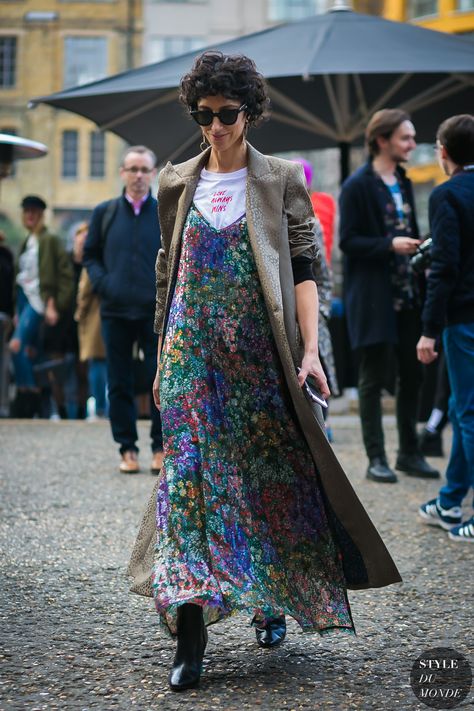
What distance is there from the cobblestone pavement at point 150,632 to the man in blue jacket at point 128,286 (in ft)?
3.99

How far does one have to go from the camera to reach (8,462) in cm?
909

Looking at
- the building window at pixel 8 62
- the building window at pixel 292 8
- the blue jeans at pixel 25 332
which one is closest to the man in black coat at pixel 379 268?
the blue jeans at pixel 25 332

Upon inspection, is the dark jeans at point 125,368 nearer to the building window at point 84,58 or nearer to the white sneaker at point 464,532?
the white sneaker at point 464,532

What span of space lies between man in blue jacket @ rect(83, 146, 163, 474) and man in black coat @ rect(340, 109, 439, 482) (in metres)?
1.27

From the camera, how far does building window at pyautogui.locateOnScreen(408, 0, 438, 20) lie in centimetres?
4147

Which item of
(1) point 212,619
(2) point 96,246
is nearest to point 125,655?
(1) point 212,619

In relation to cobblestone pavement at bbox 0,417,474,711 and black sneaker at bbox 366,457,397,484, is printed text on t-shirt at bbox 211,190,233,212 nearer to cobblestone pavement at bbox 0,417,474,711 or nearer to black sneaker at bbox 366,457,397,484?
cobblestone pavement at bbox 0,417,474,711

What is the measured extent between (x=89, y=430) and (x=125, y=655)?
7.41m

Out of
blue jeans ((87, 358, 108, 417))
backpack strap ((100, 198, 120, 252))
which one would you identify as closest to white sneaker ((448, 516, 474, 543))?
backpack strap ((100, 198, 120, 252))

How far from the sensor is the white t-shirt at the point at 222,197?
159 inches

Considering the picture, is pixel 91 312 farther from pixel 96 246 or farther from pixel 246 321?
pixel 246 321

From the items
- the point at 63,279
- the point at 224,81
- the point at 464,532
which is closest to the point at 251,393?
the point at 224,81

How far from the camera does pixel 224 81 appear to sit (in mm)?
3928

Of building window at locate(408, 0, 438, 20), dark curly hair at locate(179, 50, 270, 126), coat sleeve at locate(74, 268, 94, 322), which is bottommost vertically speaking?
coat sleeve at locate(74, 268, 94, 322)
